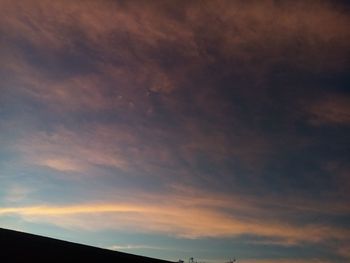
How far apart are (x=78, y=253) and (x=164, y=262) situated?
5882mm

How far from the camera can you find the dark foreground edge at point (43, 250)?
56.6 feet

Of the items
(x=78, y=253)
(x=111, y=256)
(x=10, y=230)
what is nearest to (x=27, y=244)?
(x=10, y=230)

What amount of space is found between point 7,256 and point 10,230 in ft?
3.29

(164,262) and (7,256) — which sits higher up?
(164,262)

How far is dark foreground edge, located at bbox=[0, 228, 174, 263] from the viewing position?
17250 mm

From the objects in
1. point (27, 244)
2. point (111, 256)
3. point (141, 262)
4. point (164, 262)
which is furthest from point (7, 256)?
point (164, 262)

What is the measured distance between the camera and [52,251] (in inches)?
728

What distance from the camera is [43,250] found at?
18188 mm

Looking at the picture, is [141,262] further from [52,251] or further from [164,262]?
[52,251]

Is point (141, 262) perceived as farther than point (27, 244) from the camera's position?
Yes

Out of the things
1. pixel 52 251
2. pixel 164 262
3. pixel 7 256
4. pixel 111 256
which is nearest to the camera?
pixel 7 256

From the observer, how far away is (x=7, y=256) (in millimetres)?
17016

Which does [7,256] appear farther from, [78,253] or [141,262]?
[141,262]

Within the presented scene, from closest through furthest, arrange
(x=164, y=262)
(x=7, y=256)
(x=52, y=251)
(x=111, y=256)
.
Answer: (x=7, y=256) → (x=52, y=251) → (x=111, y=256) → (x=164, y=262)
